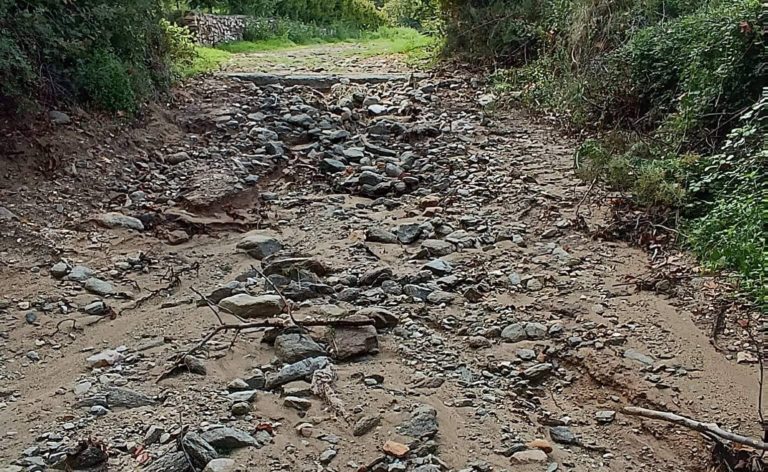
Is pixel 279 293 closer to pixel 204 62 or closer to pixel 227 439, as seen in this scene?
pixel 227 439

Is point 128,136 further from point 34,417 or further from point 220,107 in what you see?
point 34,417

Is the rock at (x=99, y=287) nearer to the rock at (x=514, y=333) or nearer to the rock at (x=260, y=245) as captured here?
the rock at (x=260, y=245)

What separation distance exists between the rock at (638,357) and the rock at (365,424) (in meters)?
0.95

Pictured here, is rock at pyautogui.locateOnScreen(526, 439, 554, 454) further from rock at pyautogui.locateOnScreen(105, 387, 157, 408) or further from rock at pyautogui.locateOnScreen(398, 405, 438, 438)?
rock at pyautogui.locateOnScreen(105, 387, 157, 408)

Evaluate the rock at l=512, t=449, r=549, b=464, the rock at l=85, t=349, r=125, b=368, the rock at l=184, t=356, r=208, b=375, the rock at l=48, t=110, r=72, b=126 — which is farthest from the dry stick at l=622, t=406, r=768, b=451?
the rock at l=48, t=110, r=72, b=126

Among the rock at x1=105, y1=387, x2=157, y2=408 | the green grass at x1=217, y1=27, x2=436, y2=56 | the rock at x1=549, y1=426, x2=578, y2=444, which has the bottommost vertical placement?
the rock at x1=105, y1=387, x2=157, y2=408

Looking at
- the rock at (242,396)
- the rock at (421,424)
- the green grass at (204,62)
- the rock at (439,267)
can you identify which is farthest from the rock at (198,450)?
the green grass at (204,62)

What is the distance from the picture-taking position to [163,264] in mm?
3631

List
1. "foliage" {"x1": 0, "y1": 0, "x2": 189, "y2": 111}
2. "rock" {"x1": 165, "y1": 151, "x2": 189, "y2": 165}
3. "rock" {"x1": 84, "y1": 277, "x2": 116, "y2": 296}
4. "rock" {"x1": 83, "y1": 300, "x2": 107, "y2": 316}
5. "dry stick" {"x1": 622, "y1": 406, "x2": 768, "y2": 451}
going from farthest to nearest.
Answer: "rock" {"x1": 165, "y1": 151, "x2": 189, "y2": 165} → "foliage" {"x1": 0, "y1": 0, "x2": 189, "y2": 111} → "rock" {"x1": 84, "y1": 277, "x2": 116, "y2": 296} → "rock" {"x1": 83, "y1": 300, "x2": 107, "y2": 316} → "dry stick" {"x1": 622, "y1": 406, "x2": 768, "y2": 451}

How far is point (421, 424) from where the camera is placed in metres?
2.19

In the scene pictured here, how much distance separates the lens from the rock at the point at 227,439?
2.10m

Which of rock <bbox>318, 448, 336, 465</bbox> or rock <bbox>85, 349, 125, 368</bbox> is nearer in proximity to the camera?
rock <bbox>318, 448, 336, 465</bbox>

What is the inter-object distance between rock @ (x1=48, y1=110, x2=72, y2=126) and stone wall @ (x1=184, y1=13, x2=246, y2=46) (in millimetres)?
4541

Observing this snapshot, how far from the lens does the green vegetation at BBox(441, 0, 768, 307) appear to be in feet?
9.96
